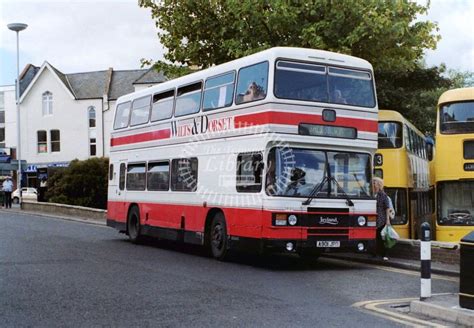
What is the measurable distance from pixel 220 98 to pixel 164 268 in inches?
154

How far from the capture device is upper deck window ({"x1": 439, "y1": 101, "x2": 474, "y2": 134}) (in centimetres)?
1568

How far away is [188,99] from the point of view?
1537 centimetres

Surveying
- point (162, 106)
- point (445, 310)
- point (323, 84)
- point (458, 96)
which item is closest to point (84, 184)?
point (162, 106)

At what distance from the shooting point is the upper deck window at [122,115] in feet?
61.7

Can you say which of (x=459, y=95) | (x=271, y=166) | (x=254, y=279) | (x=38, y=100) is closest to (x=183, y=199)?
(x=271, y=166)

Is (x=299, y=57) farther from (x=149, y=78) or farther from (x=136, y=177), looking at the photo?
(x=149, y=78)

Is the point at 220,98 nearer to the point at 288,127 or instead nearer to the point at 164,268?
the point at 288,127

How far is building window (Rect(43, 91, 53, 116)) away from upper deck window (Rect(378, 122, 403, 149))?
45.6 meters

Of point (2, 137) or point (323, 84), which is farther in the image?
point (2, 137)

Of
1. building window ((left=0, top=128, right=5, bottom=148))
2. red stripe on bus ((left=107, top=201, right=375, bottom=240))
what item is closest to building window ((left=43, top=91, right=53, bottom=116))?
building window ((left=0, top=128, right=5, bottom=148))

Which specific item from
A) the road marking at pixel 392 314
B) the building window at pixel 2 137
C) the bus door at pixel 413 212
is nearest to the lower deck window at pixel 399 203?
the bus door at pixel 413 212

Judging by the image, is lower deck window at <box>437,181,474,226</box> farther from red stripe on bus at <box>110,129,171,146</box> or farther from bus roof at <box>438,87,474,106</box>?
red stripe on bus at <box>110,129,171,146</box>

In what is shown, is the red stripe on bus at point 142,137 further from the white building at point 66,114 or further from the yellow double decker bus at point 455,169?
the white building at point 66,114

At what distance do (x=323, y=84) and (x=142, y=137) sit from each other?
6450 mm
